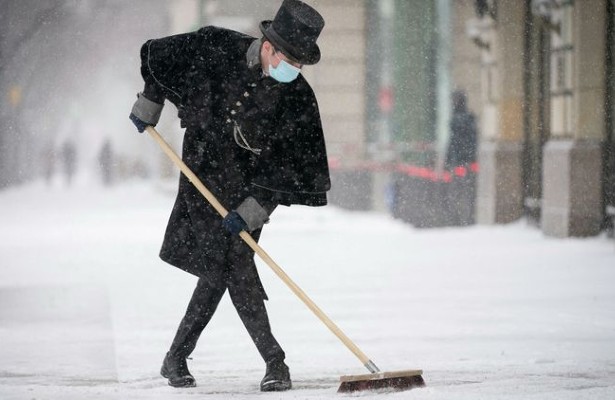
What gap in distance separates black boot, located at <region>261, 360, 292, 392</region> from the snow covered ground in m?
0.07

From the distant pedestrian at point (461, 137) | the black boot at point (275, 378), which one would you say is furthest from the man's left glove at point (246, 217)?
the distant pedestrian at point (461, 137)

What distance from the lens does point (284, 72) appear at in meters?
5.12

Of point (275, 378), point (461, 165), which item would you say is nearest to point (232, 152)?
point (275, 378)

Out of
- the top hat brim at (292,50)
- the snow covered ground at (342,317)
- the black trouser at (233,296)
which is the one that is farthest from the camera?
the snow covered ground at (342,317)

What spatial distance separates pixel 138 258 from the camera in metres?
12.5

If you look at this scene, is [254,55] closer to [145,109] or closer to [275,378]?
[145,109]

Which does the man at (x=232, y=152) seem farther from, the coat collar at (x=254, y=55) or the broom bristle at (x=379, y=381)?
the broom bristle at (x=379, y=381)

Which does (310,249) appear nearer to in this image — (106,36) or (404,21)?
Answer: (404,21)

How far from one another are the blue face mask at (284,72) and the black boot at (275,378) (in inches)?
49.6

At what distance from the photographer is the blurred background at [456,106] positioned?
13.9 metres

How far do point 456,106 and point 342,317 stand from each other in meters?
9.45

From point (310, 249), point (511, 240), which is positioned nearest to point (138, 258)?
point (310, 249)

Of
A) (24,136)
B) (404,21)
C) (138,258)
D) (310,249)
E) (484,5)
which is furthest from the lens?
(24,136)

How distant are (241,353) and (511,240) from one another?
7.98 metres
